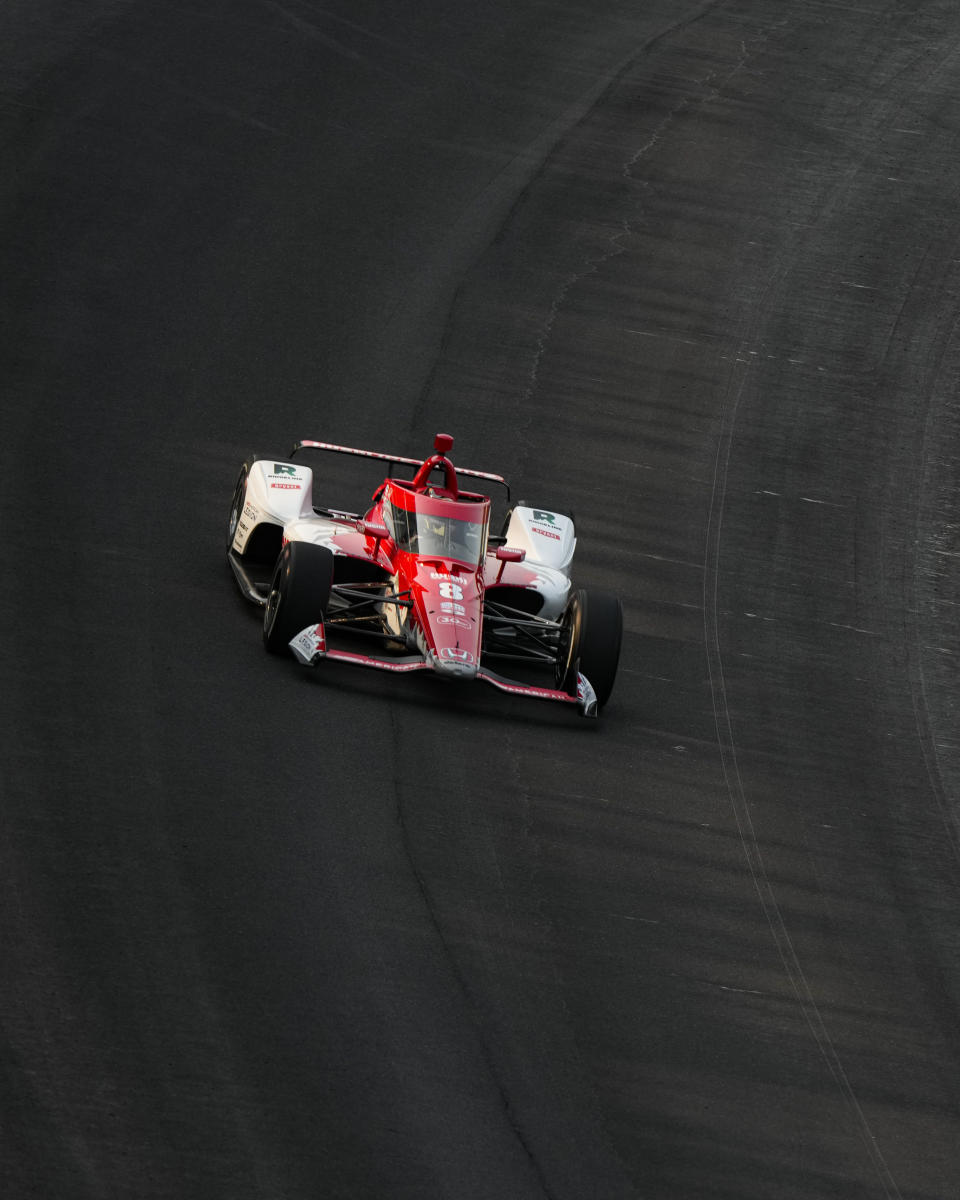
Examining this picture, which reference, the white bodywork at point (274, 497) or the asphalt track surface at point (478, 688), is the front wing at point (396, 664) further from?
the white bodywork at point (274, 497)

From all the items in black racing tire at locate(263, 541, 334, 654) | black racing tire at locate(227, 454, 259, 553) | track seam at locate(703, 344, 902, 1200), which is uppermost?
black racing tire at locate(227, 454, 259, 553)

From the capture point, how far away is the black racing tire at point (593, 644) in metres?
13.9

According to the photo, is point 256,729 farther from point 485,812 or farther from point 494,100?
point 494,100

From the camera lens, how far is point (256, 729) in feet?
42.2

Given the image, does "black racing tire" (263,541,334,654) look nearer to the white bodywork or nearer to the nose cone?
the nose cone

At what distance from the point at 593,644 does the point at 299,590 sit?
80.8 inches

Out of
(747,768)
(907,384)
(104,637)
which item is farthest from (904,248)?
(104,637)

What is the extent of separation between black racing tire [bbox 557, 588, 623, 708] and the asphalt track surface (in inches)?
12.8

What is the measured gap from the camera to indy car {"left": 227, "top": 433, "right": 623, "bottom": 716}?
13.6 metres

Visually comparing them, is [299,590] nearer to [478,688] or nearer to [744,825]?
[478,688]

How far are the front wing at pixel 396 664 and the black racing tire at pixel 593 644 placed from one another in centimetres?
12

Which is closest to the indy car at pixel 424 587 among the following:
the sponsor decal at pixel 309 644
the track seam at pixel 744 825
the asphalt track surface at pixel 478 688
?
the sponsor decal at pixel 309 644

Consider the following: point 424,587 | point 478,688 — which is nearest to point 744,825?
point 478,688

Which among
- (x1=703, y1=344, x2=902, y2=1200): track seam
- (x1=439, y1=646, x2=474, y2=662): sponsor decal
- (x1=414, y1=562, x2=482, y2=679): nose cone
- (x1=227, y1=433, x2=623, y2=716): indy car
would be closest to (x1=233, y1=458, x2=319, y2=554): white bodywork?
(x1=227, y1=433, x2=623, y2=716): indy car
